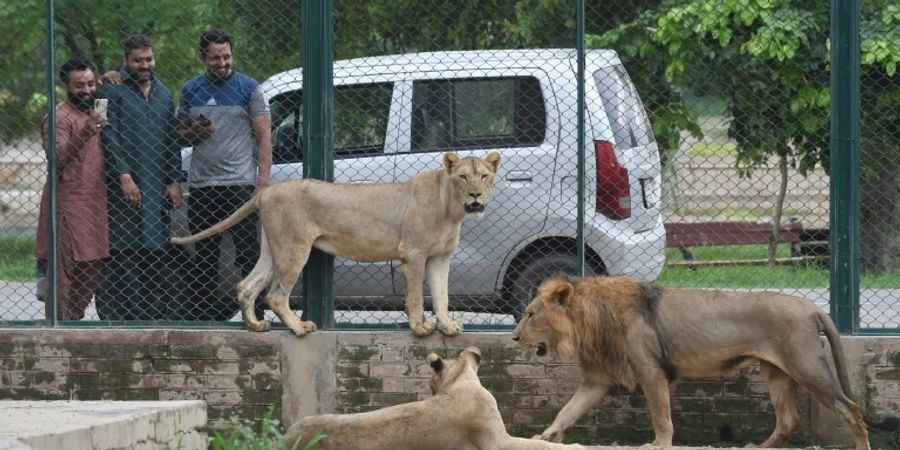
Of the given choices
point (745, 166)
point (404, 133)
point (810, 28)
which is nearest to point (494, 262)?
point (404, 133)

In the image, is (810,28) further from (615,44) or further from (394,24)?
(394,24)

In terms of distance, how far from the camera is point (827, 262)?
9055mm

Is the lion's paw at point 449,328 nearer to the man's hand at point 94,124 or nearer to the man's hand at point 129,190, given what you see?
the man's hand at point 129,190

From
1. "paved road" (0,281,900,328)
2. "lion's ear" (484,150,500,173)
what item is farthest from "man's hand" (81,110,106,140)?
"lion's ear" (484,150,500,173)

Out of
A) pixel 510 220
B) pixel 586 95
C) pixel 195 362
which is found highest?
pixel 586 95

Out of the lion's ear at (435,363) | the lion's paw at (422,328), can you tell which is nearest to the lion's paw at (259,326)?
the lion's paw at (422,328)

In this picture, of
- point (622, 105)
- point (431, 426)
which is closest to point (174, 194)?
point (622, 105)

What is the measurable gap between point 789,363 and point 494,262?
1.89 m

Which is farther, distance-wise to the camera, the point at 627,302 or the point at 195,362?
the point at 195,362

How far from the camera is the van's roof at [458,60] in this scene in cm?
922

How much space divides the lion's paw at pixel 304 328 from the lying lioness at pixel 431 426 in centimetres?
157

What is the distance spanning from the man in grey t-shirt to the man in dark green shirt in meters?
0.12

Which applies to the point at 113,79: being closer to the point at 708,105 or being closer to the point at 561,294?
the point at 561,294

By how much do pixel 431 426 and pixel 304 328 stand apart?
1.90 metres
